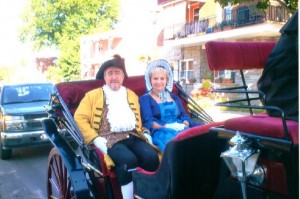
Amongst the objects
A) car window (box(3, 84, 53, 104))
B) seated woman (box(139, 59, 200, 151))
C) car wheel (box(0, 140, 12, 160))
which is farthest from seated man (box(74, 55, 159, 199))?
car window (box(3, 84, 53, 104))

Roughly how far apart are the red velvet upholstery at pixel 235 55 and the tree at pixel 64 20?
4084cm

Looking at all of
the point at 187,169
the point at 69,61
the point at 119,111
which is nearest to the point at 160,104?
the point at 119,111

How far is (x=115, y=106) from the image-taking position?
381 cm

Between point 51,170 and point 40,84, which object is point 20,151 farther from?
point 51,170

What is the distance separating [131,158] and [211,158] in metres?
0.88

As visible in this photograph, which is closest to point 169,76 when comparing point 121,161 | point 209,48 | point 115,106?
point 115,106

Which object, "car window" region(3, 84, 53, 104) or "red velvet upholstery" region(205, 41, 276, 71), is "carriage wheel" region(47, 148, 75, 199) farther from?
"car window" region(3, 84, 53, 104)

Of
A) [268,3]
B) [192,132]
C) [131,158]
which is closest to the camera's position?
[192,132]

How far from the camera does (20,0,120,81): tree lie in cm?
4425

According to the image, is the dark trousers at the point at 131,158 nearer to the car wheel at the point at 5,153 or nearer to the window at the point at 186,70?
the car wheel at the point at 5,153

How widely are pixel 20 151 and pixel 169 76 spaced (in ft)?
18.5

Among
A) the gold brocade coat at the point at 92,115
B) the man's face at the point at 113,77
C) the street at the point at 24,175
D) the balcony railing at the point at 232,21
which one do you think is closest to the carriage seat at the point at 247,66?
the gold brocade coat at the point at 92,115

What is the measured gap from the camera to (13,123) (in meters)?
7.67

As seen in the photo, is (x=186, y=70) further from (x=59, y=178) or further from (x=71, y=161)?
(x=71, y=161)
